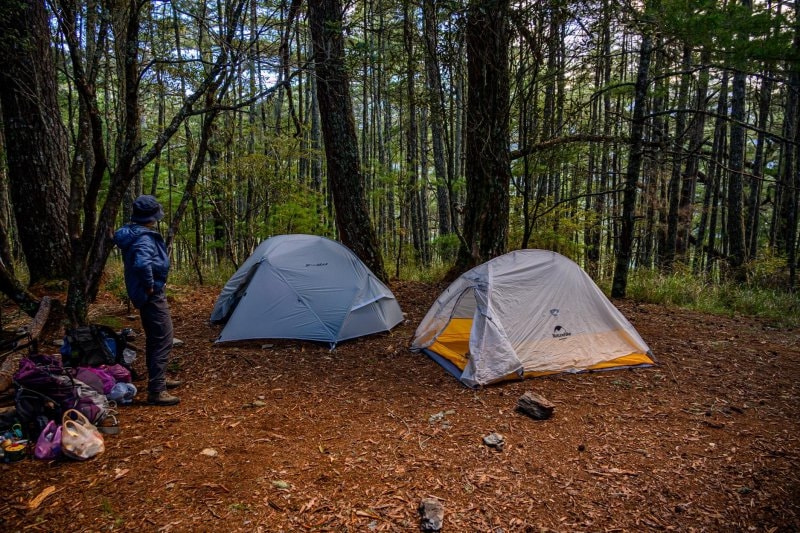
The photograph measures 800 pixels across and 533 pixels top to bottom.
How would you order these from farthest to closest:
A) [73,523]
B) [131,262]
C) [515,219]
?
1. [515,219]
2. [131,262]
3. [73,523]

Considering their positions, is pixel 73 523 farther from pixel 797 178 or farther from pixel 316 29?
pixel 797 178

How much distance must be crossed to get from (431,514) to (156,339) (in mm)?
2773

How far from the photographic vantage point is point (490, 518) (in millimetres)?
2385

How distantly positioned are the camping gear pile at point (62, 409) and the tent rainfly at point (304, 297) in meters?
1.82

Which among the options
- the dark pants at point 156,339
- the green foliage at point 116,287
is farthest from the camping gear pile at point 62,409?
the green foliage at point 116,287

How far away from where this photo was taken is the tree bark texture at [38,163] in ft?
20.3

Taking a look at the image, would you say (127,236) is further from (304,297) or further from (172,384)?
(304,297)

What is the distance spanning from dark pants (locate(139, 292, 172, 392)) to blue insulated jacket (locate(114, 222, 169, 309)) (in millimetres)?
76

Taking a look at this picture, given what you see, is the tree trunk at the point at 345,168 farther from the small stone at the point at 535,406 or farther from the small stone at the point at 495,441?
the small stone at the point at 495,441

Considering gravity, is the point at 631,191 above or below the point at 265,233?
above

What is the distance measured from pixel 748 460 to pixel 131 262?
5.00 meters

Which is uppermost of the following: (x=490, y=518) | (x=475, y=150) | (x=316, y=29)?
(x=316, y=29)

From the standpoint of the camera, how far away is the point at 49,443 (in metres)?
2.75

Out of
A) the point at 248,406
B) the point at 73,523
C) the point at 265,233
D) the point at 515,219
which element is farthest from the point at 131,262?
the point at 515,219
